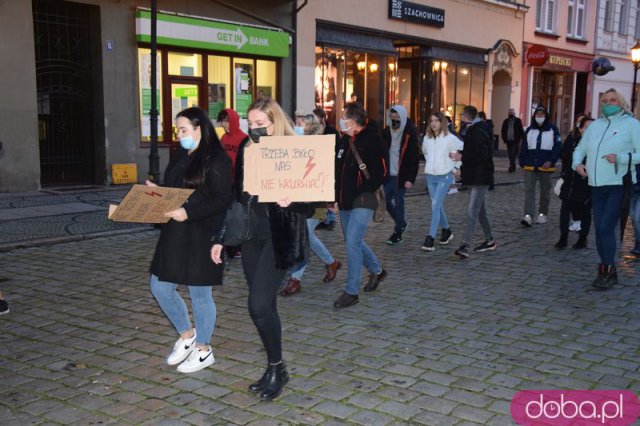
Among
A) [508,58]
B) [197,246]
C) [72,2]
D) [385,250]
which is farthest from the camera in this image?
[508,58]

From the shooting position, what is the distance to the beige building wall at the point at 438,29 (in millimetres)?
18938

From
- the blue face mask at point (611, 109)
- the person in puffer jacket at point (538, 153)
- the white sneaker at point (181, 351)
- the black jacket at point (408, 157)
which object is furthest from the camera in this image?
the person in puffer jacket at point (538, 153)

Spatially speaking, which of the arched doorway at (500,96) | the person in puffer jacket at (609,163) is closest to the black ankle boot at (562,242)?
the person in puffer jacket at (609,163)

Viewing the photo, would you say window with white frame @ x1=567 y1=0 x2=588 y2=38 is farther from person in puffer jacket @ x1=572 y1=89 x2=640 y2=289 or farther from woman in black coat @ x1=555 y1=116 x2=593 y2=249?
person in puffer jacket @ x1=572 y1=89 x2=640 y2=289

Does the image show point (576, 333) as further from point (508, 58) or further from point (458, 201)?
point (508, 58)

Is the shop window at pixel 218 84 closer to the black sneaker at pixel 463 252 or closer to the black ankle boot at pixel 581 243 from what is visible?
the black sneaker at pixel 463 252

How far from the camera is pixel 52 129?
563 inches

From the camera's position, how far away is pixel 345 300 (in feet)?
20.6

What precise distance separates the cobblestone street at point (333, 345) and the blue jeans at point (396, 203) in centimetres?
129

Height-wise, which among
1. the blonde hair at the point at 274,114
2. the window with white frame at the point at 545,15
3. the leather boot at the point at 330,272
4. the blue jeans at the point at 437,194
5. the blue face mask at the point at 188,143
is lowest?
the leather boot at the point at 330,272

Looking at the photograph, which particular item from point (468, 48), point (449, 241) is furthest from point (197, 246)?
point (468, 48)

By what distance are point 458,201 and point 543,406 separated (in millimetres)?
10479

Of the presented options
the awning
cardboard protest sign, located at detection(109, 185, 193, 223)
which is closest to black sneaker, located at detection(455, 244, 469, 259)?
cardboard protest sign, located at detection(109, 185, 193, 223)

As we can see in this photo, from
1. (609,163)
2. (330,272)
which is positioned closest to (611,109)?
(609,163)
